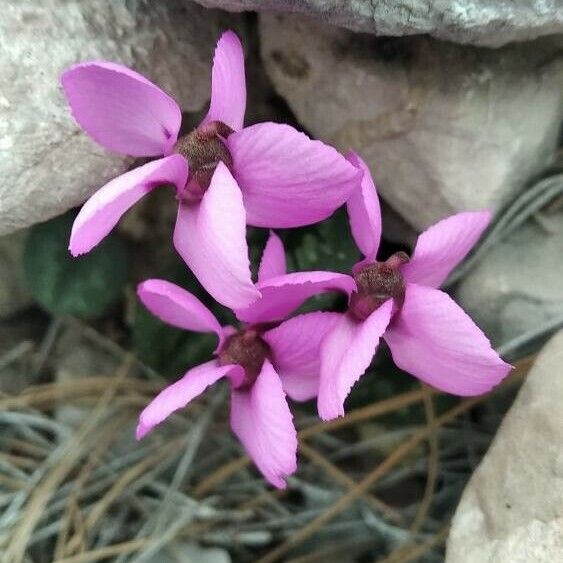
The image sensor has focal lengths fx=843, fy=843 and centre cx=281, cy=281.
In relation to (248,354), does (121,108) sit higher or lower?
higher

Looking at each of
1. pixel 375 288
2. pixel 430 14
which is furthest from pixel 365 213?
pixel 430 14

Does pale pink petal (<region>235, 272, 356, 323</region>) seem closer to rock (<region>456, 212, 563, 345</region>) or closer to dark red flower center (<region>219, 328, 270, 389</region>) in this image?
dark red flower center (<region>219, 328, 270, 389</region>)

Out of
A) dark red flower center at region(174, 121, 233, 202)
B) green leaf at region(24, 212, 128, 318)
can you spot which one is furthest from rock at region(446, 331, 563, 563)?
green leaf at region(24, 212, 128, 318)

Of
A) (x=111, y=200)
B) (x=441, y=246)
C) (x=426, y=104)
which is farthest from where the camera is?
(x=426, y=104)

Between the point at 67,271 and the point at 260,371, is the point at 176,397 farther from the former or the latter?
the point at 67,271

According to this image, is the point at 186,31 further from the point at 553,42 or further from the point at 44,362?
the point at 44,362

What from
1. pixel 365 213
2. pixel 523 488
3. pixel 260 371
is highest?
pixel 365 213
